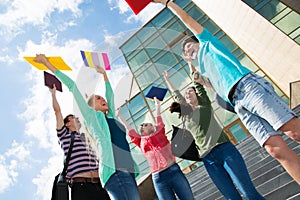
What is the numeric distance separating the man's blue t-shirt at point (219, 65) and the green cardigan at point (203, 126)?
0.53 metres

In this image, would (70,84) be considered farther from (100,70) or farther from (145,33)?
(145,33)

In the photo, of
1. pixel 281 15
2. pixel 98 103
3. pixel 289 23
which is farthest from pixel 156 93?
pixel 281 15

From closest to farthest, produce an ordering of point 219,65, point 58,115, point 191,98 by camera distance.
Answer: point 219,65 → point 191,98 → point 58,115

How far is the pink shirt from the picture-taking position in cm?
299

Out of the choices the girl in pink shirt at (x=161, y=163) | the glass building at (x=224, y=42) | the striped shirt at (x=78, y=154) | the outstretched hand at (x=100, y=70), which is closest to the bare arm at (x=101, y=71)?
the outstretched hand at (x=100, y=70)

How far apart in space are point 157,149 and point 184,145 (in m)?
0.38

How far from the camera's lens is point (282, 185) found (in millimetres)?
3352

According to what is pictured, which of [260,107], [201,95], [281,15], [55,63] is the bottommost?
[260,107]

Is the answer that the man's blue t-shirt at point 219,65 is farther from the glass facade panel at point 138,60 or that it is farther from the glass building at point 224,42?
the glass facade panel at point 138,60

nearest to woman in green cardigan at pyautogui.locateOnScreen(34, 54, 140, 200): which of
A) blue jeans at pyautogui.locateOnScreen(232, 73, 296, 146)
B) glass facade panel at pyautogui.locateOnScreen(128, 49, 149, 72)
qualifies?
blue jeans at pyautogui.locateOnScreen(232, 73, 296, 146)

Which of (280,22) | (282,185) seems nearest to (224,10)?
(280,22)

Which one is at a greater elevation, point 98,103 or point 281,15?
point 281,15

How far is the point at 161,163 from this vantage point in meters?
2.97

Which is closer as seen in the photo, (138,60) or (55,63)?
(55,63)
